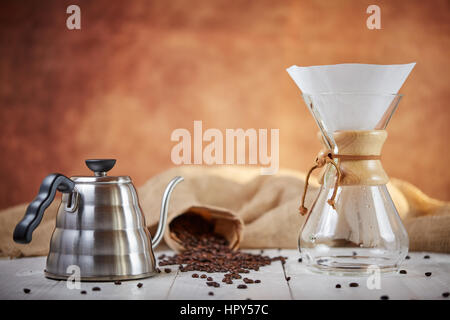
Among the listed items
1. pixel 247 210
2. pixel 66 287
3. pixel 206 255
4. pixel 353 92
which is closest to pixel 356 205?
pixel 353 92

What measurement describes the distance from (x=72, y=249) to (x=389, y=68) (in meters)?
0.66

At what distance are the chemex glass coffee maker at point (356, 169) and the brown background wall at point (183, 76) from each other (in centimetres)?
198

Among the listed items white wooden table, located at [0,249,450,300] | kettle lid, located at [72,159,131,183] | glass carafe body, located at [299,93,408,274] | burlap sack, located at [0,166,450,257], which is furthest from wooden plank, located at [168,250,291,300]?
burlap sack, located at [0,166,450,257]

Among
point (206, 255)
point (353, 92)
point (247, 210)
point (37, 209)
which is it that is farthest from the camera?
point (247, 210)

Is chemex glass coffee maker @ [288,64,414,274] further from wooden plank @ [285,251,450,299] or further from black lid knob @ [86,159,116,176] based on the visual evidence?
black lid knob @ [86,159,116,176]

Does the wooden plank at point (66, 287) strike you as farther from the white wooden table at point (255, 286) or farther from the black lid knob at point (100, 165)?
the black lid knob at point (100, 165)

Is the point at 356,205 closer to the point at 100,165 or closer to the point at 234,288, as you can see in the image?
the point at 234,288

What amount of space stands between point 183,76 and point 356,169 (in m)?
2.13

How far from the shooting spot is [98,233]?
0.97 metres

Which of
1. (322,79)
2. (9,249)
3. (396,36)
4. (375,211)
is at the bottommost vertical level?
(9,249)
